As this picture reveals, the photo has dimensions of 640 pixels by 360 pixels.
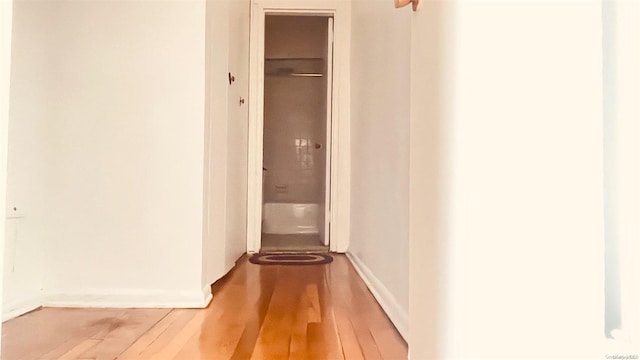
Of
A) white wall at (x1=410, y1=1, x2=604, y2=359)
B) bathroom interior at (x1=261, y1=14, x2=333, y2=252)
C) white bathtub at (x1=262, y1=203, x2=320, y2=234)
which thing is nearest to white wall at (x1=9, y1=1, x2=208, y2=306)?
white wall at (x1=410, y1=1, x2=604, y2=359)

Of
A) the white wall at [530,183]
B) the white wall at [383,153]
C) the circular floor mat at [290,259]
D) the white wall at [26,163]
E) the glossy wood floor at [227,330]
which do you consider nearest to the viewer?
the white wall at [530,183]

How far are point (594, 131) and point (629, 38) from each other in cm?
15

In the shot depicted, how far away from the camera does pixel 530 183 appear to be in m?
0.68

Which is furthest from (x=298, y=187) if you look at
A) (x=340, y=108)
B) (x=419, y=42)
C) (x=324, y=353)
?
(x=419, y=42)

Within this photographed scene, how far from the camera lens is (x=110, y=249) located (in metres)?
1.92

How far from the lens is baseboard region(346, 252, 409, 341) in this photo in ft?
4.94

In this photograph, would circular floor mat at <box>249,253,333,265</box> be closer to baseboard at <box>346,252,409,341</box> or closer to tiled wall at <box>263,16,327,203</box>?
baseboard at <box>346,252,409,341</box>

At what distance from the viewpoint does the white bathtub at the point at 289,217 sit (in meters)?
4.97

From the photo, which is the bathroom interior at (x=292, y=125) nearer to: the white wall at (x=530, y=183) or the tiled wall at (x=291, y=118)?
the tiled wall at (x=291, y=118)

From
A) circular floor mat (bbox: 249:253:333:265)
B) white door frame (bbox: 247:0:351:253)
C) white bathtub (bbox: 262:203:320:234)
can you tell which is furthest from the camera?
white bathtub (bbox: 262:203:320:234)

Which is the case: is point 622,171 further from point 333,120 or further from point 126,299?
point 333,120

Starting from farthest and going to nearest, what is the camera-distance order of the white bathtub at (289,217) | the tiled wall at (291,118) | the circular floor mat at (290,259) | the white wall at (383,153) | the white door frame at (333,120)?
1. the tiled wall at (291,118)
2. the white bathtub at (289,217)
3. the white door frame at (333,120)
4. the circular floor mat at (290,259)
5. the white wall at (383,153)

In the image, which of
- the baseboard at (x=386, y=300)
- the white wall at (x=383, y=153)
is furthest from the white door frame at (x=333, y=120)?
the baseboard at (x=386, y=300)

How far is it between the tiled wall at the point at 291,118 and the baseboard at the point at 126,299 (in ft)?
10.7
